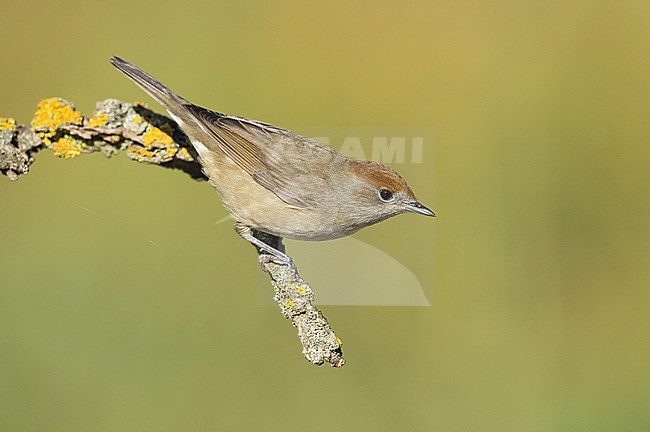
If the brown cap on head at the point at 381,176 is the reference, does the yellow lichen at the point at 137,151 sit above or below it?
above

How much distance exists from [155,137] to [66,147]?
0.80ft

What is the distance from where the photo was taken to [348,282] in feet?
8.52

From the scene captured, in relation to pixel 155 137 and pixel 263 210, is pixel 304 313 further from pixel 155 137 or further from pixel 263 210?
pixel 155 137

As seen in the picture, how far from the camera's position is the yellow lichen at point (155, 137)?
191 cm

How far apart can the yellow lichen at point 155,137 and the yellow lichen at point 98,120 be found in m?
0.11

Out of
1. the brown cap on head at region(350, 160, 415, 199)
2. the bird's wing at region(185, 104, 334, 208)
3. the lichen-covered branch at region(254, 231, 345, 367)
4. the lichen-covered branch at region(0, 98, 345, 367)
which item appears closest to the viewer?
the lichen-covered branch at region(254, 231, 345, 367)

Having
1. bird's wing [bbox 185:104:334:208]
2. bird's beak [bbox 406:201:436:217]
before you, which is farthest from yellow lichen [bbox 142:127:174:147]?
bird's beak [bbox 406:201:436:217]

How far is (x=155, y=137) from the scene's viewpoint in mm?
1939

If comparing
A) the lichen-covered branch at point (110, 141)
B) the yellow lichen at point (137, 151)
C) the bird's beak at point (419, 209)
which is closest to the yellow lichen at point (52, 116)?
the lichen-covered branch at point (110, 141)

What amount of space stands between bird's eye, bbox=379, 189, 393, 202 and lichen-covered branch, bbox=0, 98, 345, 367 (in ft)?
1.07

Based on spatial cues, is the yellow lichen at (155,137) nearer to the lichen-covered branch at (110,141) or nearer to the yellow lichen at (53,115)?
the lichen-covered branch at (110,141)

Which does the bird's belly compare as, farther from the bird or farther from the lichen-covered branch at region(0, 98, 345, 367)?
the lichen-covered branch at region(0, 98, 345, 367)

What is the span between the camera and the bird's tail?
203cm

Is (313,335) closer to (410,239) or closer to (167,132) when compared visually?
(167,132)
